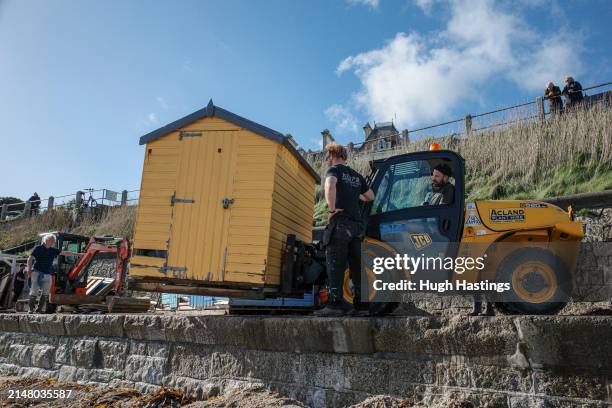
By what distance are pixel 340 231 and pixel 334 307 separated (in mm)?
736

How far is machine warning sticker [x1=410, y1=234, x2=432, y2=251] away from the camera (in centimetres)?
464

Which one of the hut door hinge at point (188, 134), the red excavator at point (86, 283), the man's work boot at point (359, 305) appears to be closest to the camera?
the man's work boot at point (359, 305)

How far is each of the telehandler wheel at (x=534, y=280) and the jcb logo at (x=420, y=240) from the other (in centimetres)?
72

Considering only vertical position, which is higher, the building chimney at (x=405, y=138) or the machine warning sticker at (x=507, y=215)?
the building chimney at (x=405, y=138)

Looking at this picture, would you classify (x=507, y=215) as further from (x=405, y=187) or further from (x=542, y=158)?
(x=542, y=158)

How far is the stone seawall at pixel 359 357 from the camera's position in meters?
3.15

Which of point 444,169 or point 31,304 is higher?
point 444,169

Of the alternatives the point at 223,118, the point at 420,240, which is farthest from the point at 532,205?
the point at 223,118

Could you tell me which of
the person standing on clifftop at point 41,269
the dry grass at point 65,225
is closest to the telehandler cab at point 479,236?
the person standing on clifftop at point 41,269

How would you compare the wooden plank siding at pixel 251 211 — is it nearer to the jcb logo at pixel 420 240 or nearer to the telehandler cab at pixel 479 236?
the telehandler cab at pixel 479 236

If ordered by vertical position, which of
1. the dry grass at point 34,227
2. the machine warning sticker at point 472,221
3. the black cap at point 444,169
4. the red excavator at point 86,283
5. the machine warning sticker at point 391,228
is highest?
the dry grass at point 34,227

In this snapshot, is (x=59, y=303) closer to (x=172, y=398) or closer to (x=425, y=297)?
(x=172, y=398)

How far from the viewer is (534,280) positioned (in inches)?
170

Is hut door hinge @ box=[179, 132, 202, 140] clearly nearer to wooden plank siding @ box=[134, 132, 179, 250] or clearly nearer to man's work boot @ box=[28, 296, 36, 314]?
wooden plank siding @ box=[134, 132, 179, 250]
